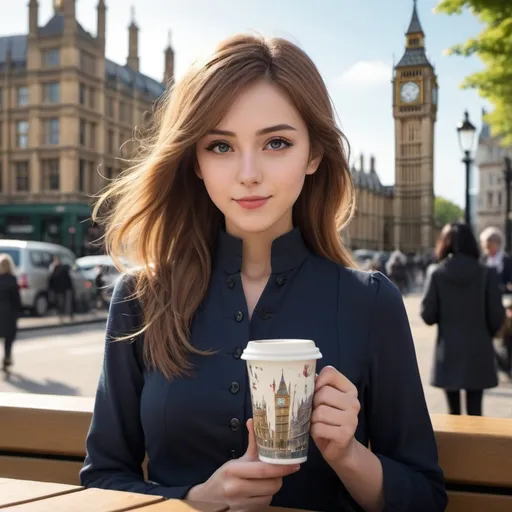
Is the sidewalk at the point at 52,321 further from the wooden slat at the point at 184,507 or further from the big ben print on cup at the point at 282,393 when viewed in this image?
the big ben print on cup at the point at 282,393

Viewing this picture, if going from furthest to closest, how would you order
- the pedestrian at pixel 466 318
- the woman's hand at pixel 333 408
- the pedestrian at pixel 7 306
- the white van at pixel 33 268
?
the white van at pixel 33 268
the pedestrian at pixel 7 306
the pedestrian at pixel 466 318
the woman's hand at pixel 333 408

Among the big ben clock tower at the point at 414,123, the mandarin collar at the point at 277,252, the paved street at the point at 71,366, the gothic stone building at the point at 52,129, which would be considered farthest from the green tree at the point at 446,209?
the mandarin collar at the point at 277,252

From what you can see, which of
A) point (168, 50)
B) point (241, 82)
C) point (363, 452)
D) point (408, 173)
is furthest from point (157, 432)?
point (168, 50)

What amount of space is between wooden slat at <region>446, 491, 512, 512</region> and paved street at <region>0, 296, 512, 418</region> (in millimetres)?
4619

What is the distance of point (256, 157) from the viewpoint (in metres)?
1.88

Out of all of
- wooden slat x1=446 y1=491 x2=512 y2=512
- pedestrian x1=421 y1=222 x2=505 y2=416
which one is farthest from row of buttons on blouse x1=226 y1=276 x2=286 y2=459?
pedestrian x1=421 y1=222 x2=505 y2=416

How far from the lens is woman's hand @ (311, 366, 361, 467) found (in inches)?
57.5

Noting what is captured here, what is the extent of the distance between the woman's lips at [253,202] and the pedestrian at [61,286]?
54.9 ft

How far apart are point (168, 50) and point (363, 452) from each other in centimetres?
5771

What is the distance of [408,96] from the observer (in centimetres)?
723

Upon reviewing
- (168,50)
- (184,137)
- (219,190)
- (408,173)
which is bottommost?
(219,190)

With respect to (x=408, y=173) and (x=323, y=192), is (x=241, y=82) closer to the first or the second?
(x=323, y=192)

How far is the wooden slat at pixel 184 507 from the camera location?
1.51m

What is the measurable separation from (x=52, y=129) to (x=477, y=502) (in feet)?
148
